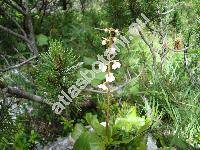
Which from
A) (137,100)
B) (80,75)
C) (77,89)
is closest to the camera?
(77,89)

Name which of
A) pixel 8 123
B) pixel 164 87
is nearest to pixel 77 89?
pixel 8 123

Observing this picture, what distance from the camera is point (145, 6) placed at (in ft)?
Answer: 8.54

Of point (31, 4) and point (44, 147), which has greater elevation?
point (31, 4)

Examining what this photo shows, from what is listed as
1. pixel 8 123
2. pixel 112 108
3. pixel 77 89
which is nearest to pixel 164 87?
pixel 112 108

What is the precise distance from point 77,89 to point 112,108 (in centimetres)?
79

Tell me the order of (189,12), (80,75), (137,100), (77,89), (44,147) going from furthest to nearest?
(137,100) < (189,12) < (44,147) < (80,75) < (77,89)

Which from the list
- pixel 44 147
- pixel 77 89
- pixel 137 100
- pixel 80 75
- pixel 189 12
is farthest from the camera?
pixel 137 100

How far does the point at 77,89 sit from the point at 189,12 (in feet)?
4.02

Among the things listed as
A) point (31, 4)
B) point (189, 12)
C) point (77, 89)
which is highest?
point (31, 4)

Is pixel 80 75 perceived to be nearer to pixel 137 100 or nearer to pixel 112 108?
pixel 112 108

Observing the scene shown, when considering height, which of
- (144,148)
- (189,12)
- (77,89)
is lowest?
(144,148)

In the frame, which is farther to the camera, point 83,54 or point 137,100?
point 137,100

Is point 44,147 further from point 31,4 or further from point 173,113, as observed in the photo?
point 31,4

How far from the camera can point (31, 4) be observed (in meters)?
3.32
